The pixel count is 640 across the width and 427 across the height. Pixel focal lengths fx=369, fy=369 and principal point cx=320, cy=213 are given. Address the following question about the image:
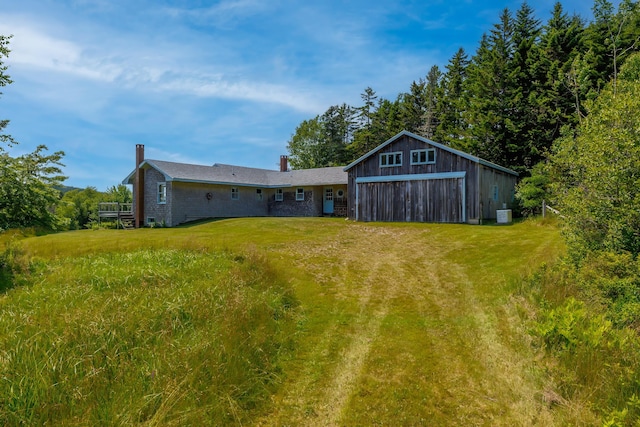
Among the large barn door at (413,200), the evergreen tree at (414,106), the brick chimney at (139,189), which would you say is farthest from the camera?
the evergreen tree at (414,106)

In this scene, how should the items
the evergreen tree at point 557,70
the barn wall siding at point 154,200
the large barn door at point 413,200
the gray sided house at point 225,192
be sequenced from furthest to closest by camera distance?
the evergreen tree at point 557,70 < the gray sided house at point 225,192 < the barn wall siding at point 154,200 < the large barn door at point 413,200

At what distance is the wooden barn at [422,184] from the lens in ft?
69.4

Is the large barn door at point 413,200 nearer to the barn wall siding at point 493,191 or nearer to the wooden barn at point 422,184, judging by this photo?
the wooden barn at point 422,184

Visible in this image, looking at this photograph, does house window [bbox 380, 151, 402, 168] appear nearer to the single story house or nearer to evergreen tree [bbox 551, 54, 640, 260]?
the single story house

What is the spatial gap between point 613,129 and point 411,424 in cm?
736

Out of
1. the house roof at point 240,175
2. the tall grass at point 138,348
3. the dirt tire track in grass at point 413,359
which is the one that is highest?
the house roof at point 240,175

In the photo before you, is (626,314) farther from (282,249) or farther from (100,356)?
(282,249)

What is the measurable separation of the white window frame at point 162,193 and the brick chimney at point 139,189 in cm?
171

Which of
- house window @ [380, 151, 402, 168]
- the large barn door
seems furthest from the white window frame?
house window @ [380, 151, 402, 168]

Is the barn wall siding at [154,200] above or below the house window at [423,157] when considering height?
below

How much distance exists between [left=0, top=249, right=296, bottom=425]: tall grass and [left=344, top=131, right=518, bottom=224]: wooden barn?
1638cm

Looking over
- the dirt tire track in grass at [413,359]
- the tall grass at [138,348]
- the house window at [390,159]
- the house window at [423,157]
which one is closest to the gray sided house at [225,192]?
the house window at [390,159]

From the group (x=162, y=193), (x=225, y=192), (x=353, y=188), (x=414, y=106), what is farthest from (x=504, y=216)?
(x=414, y=106)

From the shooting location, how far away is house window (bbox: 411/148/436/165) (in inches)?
877
